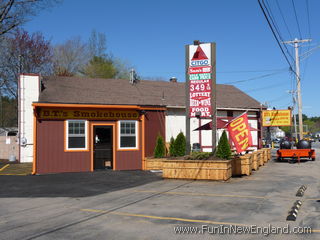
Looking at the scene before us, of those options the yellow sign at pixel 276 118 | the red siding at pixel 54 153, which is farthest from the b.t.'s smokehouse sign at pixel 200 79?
the yellow sign at pixel 276 118

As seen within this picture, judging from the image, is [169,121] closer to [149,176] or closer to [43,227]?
[149,176]

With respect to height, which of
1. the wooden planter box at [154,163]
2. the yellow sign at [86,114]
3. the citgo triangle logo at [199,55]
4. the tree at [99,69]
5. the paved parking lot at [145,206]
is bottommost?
the paved parking lot at [145,206]

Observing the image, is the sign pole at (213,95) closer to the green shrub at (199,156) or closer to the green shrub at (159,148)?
the green shrub at (199,156)

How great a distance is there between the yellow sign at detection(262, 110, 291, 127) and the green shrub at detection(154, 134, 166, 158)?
13.4 meters

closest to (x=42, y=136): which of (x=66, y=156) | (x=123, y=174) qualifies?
(x=66, y=156)

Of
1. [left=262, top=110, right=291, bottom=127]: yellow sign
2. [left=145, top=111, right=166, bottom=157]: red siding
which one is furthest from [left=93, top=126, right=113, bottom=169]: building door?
[left=262, top=110, right=291, bottom=127]: yellow sign

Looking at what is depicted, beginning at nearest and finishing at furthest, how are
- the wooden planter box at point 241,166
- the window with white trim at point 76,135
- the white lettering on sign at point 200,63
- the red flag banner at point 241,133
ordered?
the white lettering on sign at point 200,63 < the wooden planter box at point 241,166 < the red flag banner at point 241,133 < the window with white trim at point 76,135

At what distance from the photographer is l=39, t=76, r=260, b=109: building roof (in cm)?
1831

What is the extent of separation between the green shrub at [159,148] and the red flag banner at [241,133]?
3.86 meters

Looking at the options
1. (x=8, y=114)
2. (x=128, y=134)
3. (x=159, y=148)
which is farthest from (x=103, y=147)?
(x=8, y=114)

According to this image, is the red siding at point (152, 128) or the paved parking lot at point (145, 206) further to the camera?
the red siding at point (152, 128)

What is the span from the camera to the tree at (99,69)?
141 feet

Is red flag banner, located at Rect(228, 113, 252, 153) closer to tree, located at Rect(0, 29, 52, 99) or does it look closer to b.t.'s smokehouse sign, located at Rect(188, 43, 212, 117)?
b.t.'s smokehouse sign, located at Rect(188, 43, 212, 117)

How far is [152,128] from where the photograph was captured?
1858cm
